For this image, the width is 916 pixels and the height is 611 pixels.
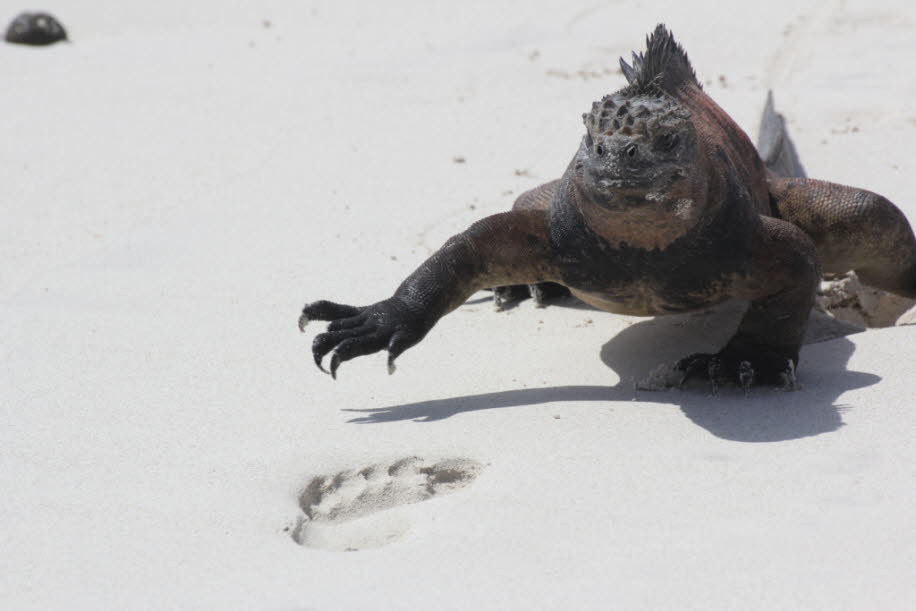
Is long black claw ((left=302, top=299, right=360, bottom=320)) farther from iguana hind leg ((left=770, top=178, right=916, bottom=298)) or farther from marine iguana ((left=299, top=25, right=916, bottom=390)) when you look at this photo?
iguana hind leg ((left=770, top=178, right=916, bottom=298))

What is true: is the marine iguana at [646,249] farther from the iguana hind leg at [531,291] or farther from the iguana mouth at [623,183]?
the iguana hind leg at [531,291]

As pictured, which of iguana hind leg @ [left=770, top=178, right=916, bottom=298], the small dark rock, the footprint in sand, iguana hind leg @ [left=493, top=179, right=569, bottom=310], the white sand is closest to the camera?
the white sand

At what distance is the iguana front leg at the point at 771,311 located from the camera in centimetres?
401

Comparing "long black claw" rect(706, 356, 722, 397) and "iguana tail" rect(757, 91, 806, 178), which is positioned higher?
"iguana tail" rect(757, 91, 806, 178)

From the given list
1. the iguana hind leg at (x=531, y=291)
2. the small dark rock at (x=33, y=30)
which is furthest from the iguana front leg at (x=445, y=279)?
the small dark rock at (x=33, y=30)

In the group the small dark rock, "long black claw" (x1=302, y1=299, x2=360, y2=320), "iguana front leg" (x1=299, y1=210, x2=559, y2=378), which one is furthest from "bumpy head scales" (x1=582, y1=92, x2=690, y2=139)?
the small dark rock

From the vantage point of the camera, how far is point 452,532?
3.07 meters

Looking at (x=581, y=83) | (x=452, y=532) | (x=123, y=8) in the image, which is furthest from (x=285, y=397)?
(x=123, y=8)

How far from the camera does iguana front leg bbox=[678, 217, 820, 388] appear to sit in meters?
4.01

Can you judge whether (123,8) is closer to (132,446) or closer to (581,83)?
(581,83)

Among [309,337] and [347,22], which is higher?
[347,22]

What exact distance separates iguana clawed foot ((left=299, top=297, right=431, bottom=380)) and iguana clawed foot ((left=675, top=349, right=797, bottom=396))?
997 mm

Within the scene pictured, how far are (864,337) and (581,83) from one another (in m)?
4.27

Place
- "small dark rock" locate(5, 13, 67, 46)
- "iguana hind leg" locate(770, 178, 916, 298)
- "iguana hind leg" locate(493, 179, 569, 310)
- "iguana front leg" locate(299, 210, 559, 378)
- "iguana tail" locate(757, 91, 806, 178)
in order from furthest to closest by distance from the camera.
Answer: "small dark rock" locate(5, 13, 67, 46)
"iguana tail" locate(757, 91, 806, 178)
"iguana hind leg" locate(493, 179, 569, 310)
"iguana hind leg" locate(770, 178, 916, 298)
"iguana front leg" locate(299, 210, 559, 378)
